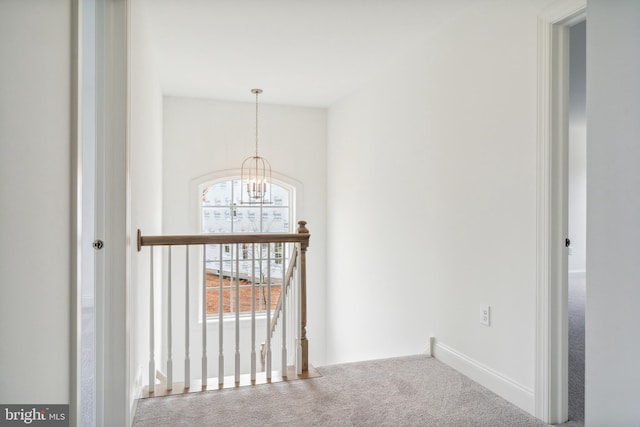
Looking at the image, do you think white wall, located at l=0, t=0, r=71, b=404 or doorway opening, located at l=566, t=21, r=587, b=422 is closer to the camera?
white wall, located at l=0, t=0, r=71, b=404

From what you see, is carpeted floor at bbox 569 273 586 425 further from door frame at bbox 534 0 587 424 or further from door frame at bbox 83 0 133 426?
door frame at bbox 83 0 133 426

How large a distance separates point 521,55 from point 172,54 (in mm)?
2784

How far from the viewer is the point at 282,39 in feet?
10.4

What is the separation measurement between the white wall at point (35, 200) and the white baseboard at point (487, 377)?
6.95 feet

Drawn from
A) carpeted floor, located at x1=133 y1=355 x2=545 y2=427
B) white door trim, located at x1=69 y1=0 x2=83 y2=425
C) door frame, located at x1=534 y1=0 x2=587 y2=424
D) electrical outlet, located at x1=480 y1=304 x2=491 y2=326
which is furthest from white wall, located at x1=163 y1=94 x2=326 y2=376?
white door trim, located at x1=69 y1=0 x2=83 y2=425

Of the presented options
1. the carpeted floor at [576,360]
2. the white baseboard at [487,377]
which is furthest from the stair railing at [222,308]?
the carpeted floor at [576,360]

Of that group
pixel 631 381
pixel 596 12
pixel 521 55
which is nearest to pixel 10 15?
pixel 596 12

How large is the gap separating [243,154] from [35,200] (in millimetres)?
4316

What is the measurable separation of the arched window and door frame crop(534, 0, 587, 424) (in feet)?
11.3

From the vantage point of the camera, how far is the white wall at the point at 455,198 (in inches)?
86.8

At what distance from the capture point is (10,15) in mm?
835

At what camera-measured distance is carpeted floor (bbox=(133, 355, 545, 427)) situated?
200 centimetres

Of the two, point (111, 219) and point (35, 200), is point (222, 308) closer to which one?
point (111, 219)

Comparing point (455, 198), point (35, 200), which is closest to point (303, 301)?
point (455, 198)
